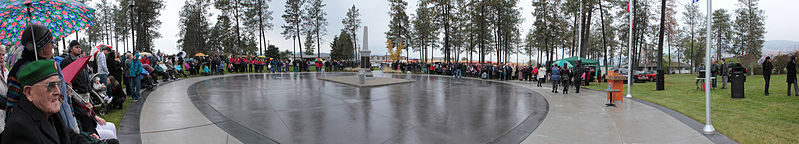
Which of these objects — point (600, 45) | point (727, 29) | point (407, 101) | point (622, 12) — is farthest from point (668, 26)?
point (407, 101)

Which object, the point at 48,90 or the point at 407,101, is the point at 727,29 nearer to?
the point at 407,101

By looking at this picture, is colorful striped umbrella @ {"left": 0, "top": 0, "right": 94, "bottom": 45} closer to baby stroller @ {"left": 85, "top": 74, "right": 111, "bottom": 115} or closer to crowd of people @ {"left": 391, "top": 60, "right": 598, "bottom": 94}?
baby stroller @ {"left": 85, "top": 74, "right": 111, "bottom": 115}

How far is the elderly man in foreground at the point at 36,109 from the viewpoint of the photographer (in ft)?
5.71

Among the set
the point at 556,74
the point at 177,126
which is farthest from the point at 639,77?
the point at 177,126

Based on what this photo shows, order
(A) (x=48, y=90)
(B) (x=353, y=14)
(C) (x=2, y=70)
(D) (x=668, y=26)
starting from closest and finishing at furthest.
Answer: (A) (x=48, y=90), (C) (x=2, y=70), (D) (x=668, y=26), (B) (x=353, y=14)

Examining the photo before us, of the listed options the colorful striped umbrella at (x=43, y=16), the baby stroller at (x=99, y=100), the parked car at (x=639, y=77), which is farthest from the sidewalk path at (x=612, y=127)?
the parked car at (x=639, y=77)

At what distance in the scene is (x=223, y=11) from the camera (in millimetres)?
34500

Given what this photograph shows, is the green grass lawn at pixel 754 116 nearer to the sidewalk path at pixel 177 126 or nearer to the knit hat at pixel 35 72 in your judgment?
the knit hat at pixel 35 72

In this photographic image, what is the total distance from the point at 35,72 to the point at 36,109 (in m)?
0.22

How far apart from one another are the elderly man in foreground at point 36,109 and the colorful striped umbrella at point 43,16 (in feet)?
8.33

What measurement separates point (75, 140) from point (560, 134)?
616 cm

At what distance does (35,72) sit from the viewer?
190cm

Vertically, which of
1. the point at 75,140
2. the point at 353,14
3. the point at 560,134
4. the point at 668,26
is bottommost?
the point at 560,134

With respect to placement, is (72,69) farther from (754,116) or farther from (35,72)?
(754,116)
